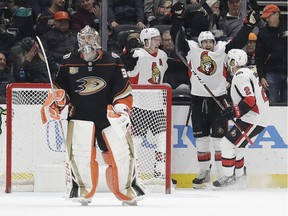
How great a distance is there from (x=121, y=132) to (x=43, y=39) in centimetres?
325

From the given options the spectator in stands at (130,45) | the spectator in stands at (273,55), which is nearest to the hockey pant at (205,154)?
the spectator in stands at (273,55)

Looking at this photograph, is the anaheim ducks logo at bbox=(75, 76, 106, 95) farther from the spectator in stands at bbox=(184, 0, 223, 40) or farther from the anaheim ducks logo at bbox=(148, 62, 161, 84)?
the spectator in stands at bbox=(184, 0, 223, 40)

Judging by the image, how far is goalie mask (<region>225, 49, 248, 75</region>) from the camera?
949 cm

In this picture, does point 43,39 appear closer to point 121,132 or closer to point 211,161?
point 211,161

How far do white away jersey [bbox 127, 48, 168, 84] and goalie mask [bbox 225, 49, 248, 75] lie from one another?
639 millimetres

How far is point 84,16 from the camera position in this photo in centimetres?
1017

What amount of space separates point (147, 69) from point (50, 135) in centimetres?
115

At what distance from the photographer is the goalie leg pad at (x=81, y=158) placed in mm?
7133

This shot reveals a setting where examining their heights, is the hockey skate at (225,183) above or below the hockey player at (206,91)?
below

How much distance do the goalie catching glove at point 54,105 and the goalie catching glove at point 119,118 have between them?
335 millimetres

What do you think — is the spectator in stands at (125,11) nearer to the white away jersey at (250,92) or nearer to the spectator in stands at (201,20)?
the spectator in stands at (201,20)

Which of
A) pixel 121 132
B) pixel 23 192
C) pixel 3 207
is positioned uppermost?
pixel 121 132

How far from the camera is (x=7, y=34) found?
10.1 meters

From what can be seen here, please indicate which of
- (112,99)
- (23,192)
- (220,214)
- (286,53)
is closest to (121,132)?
(112,99)
